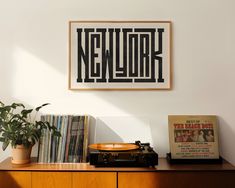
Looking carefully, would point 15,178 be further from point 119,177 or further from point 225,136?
point 225,136

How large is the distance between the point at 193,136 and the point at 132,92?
56 centimetres

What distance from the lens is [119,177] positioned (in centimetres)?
220

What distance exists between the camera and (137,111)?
263 cm

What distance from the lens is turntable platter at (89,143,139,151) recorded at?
2365mm

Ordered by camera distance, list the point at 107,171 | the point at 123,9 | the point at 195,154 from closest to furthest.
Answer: the point at 107,171 < the point at 195,154 < the point at 123,9

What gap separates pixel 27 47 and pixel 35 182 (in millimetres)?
1022

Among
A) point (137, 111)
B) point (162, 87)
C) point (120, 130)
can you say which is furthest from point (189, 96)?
point (120, 130)

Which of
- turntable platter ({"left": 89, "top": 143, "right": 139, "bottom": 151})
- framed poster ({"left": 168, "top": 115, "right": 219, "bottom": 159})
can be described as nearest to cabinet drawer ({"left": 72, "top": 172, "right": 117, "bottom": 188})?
turntable platter ({"left": 89, "top": 143, "right": 139, "bottom": 151})

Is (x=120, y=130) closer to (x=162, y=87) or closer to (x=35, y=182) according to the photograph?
(x=162, y=87)

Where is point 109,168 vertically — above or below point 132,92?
below

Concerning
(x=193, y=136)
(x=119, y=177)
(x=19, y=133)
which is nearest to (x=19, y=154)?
(x=19, y=133)

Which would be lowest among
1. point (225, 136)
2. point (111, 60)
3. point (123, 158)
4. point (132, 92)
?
point (123, 158)

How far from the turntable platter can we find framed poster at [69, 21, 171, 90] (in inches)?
17.4

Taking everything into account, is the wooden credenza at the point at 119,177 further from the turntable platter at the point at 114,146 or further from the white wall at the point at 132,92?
the white wall at the point at 132,92
